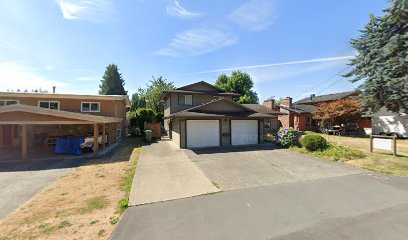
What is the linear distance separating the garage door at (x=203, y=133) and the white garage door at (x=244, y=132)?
1652mm

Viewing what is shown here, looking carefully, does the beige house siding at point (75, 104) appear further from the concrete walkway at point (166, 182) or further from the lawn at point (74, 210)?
the lawn at point (74, 210)

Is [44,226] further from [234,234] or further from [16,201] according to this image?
[234,234]

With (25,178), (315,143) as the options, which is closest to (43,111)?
(25,178)

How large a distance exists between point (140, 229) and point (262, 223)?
2944 millimetres

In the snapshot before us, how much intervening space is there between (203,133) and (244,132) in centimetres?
417

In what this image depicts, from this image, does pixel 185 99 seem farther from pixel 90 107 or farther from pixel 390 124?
pixel 390 124

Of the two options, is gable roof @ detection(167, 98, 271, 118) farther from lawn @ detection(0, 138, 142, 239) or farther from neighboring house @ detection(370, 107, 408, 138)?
neighboring house @ detection(370, 107, 408, 138)

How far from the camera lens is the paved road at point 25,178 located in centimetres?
584

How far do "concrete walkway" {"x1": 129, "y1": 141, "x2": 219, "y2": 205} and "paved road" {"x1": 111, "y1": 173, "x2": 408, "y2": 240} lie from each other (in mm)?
525

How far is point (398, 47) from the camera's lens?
37.0 ft

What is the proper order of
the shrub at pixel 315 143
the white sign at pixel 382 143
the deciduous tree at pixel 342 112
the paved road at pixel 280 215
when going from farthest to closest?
the deciduous tree at pixel 342 112 → the shrub at pixel 315 143 → the white sign at pixel 382 143 → the paved road at pixel 280 215

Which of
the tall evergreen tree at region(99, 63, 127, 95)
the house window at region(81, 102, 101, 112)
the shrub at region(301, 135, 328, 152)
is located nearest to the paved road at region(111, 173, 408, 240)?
the shrub at region(301, 135, 328, 152)

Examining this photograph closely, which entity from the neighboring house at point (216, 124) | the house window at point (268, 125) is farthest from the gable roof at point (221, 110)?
A: the house window at point (268, 125)

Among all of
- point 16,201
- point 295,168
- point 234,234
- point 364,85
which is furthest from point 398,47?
point 16,201
